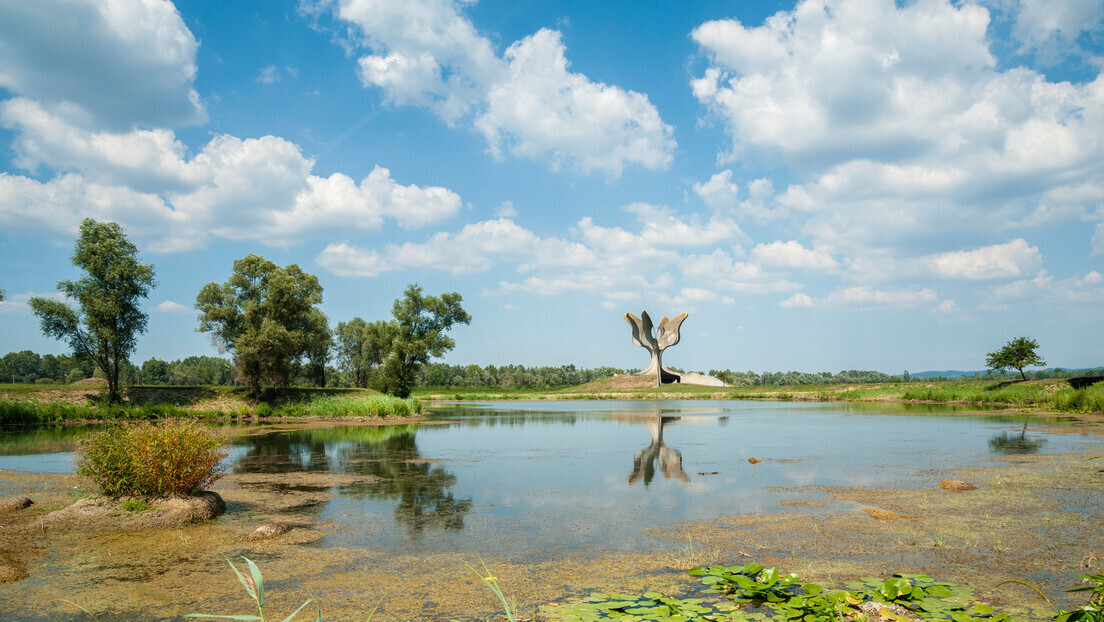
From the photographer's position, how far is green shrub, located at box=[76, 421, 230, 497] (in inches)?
398

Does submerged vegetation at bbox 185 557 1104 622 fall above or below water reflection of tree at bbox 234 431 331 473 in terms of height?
above

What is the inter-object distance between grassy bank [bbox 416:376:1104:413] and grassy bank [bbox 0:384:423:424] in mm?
37611

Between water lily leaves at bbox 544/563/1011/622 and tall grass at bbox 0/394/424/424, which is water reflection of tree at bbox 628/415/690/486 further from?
tall grass at bbox 0/394/424/424

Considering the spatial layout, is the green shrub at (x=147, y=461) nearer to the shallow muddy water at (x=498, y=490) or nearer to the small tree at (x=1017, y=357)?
the shallow muddy water at (x=498, y=490)

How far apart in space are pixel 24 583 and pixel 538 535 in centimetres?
635

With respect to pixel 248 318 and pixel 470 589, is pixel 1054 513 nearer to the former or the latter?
pixel 470 589

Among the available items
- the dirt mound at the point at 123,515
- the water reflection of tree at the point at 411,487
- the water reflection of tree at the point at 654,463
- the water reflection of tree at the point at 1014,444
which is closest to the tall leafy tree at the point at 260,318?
the water reflection of tree at the point at 411,487

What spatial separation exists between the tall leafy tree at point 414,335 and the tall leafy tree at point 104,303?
65.8 feet

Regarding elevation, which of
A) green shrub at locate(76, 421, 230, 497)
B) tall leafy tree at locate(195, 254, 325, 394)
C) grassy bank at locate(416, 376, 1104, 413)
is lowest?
grassy bank at locate(416, 376, 1104, 413)

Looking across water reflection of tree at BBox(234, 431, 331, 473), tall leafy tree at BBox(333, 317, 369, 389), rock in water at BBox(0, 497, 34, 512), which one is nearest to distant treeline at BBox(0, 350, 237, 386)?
tall leafy tree at BBox(333, 317, 369, 389)

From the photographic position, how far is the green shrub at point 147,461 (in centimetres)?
1010

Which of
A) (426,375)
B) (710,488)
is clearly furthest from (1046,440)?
(426,375)

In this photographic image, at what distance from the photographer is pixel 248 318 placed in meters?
48.1

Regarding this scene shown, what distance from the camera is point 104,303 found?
42281 mm
